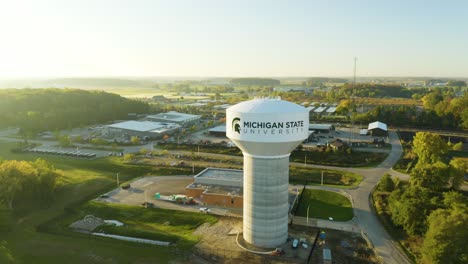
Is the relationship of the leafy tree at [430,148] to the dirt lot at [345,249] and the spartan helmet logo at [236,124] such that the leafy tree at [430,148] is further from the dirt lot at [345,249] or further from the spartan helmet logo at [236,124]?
the spartan helmet logo at [236,124]

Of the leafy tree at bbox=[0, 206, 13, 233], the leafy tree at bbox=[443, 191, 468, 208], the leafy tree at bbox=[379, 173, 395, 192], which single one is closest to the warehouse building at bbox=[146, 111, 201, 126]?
the leafy tree at bbox=[379, 173, 395, 192]

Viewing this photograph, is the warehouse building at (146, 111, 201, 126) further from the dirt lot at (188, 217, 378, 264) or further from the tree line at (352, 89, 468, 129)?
the dirt lot at (188, 217, 378, 264)

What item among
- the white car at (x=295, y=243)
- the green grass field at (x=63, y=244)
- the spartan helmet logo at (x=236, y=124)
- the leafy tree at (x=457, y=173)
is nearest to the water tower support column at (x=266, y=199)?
the white car at (x=295, y=243)

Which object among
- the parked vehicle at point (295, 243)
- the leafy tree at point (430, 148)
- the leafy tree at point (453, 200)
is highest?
the leafy tree at point (430, 148)

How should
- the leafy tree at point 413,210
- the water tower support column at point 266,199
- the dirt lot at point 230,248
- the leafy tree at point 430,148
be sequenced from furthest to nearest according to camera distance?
the leafy tree at point 430,148
the leafy tree at point 413,210
the water tower support column at point 266,199
the dirt lot at point 230,248

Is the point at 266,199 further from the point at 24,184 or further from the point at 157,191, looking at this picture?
the point at 24,184
